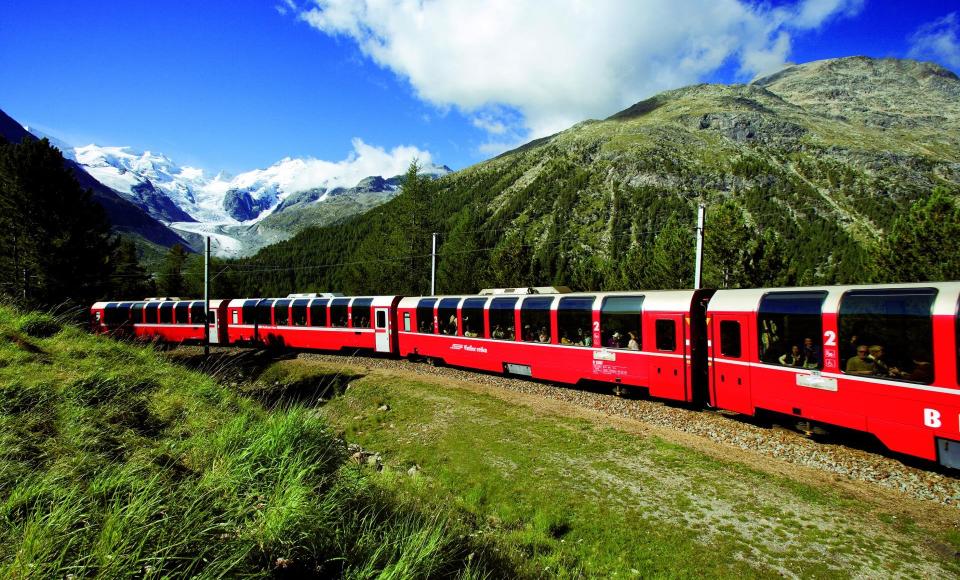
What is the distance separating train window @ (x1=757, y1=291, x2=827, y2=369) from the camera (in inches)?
435

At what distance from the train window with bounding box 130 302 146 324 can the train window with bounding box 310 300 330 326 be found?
692 inches

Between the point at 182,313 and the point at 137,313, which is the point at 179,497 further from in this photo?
the point at 137,313

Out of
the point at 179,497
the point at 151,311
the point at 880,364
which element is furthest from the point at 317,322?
the point at 880,364

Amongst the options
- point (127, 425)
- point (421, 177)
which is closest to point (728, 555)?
point (127, 425)

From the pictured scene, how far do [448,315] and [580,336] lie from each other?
308 inches

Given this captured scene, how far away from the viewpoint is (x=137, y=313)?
120ft

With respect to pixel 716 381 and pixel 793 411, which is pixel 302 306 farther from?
Result: pixel 793 411

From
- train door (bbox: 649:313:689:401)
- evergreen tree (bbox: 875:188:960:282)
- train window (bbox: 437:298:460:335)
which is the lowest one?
train door (bbox: 649:313:689:401)

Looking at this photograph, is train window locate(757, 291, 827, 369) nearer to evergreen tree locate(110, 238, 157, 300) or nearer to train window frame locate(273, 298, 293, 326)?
train window frame locate(273, 298, 293, 326)

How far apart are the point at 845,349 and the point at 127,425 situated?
533 inches

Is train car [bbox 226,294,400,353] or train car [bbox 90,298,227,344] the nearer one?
train car [bbox 226,294,400,353]

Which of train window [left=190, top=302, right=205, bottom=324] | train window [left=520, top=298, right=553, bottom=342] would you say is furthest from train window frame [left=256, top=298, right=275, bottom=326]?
train window [left=520, top=298, right=553, bottom=342]

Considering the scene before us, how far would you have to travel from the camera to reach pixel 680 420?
13500 millimetres

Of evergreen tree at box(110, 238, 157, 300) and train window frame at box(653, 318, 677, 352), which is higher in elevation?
evergreen tree at box(110, 238, 157, 300)
